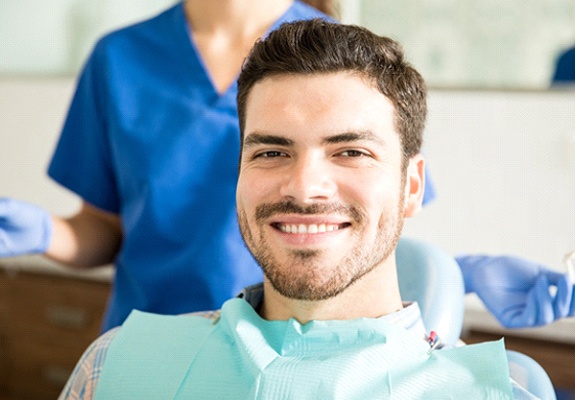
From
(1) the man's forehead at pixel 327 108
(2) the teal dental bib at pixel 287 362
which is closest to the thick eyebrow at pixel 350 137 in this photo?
(1) the man's forehead at pixel 327 108

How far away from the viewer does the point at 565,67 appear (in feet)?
6.56

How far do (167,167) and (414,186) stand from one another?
0.47 metres

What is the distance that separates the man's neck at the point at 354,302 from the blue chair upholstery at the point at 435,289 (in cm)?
10

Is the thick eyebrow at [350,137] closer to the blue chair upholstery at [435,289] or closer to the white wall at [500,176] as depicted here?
the blue chair upholstery at [435,289]

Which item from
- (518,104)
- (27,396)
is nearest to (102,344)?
(518,104)

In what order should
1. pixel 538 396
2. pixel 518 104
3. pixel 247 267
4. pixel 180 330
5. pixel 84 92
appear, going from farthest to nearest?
pixel 518 104, pixel 84 92, pixel 247 267, pixel 180 330, pixel 538 396

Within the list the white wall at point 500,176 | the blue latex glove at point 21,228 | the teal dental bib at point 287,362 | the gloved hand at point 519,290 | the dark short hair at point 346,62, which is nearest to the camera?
the teal dental bib at point 287,362

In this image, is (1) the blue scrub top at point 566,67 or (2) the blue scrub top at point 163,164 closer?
(2) the blue scrub top at point 163,164

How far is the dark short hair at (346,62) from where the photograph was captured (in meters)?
1.03

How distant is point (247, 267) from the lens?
1.29 metres

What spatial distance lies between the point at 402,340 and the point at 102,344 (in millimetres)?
452

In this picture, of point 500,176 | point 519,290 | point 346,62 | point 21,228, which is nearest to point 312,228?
point 346,62

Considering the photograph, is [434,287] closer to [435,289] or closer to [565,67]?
[435,289]

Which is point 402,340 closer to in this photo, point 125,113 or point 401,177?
point 401,177
